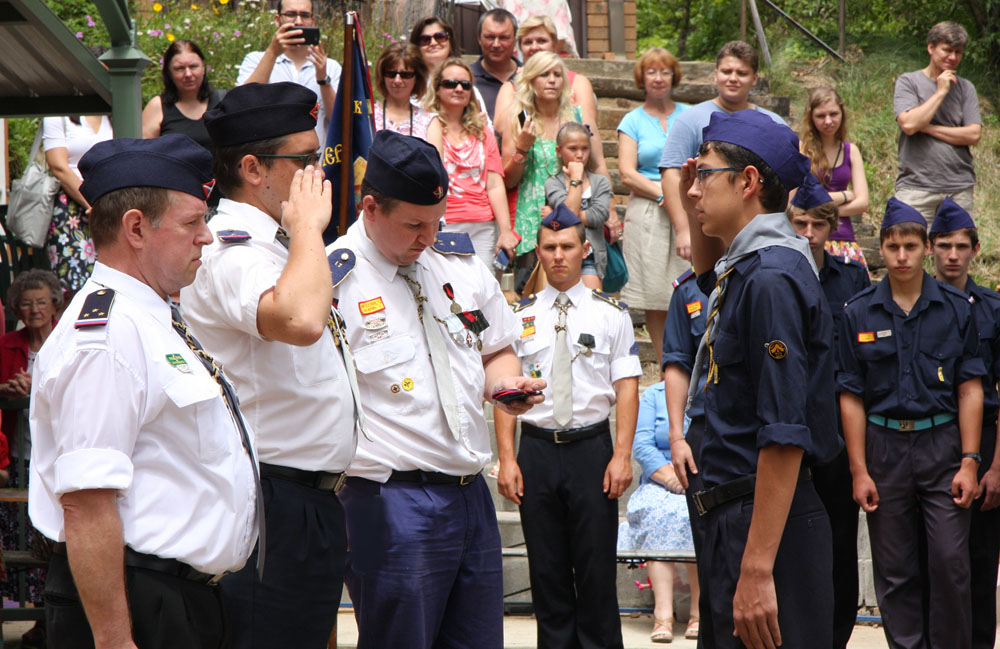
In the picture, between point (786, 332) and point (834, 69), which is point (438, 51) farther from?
point (834, 69)

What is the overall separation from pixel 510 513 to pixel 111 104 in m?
3.48

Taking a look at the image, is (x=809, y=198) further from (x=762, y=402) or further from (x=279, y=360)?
(x=279, y=360)

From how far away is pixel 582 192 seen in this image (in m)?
7.18

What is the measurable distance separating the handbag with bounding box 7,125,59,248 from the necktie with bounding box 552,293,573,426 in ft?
11.2

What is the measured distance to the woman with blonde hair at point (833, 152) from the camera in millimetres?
7414

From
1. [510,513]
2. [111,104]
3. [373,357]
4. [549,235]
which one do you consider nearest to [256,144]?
[373,357]

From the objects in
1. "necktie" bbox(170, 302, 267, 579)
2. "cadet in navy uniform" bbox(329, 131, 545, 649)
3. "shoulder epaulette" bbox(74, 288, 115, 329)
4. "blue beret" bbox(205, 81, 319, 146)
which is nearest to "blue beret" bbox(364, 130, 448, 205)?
"cadet in navy uniform" bbox(329, 131, 545, 649)

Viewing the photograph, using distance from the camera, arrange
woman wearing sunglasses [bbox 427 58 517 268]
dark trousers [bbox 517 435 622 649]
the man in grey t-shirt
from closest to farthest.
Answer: dark trousers [bbox 517 435 622 649] < woman wearing sunglasses [bbox 427 58 517 268] < the man in grey t-shirt

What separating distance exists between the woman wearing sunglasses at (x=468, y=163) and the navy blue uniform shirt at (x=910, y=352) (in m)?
2.67

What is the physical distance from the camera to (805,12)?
18.4 m

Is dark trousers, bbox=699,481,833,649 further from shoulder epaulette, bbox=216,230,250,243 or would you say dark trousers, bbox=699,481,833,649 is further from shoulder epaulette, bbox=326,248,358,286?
shoulder epaulette, bbox=216,230,250,243

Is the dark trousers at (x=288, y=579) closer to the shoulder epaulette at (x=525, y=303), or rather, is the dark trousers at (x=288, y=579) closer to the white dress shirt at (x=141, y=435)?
the white dress shirt at (x=141, y=435)

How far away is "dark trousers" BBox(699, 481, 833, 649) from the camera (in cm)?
290

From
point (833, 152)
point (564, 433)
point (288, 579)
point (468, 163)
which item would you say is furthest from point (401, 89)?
point (288, 579)
